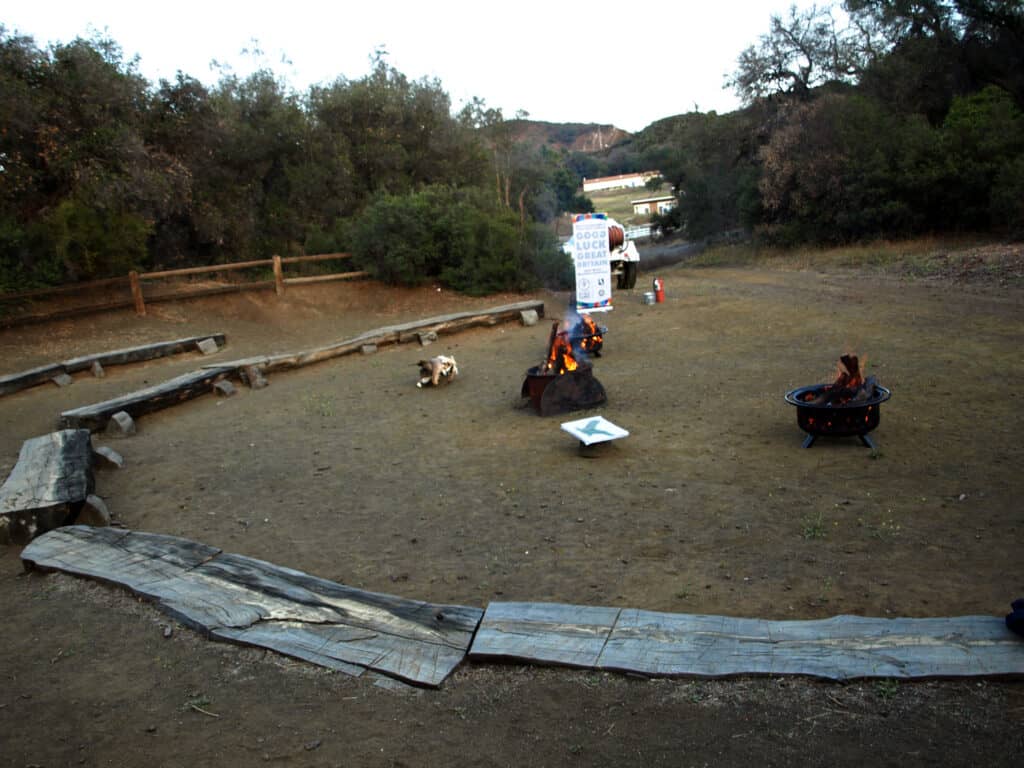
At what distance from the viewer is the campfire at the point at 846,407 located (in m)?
6.30

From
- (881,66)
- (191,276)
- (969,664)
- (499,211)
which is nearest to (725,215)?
Answer: (881,66)

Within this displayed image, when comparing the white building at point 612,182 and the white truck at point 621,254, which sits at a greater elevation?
the white building at point 612,182

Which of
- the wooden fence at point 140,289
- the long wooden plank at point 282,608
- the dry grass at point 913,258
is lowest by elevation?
the long wooden plank at point 282,608

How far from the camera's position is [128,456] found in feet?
26.7

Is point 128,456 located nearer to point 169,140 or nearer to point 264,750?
point 264,750

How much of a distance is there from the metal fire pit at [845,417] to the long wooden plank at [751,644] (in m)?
3.10

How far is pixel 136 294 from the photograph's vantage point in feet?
53.2

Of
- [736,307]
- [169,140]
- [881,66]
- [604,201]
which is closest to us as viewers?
[736,307]

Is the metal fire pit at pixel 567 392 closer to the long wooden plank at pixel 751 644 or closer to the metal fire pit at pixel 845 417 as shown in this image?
the metal fire pit at pixel 845 417

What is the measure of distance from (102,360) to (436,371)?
21.8ft

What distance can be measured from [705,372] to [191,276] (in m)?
14.9

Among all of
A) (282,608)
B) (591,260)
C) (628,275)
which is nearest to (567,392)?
(591,260)

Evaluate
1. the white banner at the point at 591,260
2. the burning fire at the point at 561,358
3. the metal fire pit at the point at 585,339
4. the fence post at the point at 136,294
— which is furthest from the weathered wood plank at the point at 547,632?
the fence post at the point at 136,294

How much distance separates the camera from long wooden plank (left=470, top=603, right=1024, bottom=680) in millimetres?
3076
